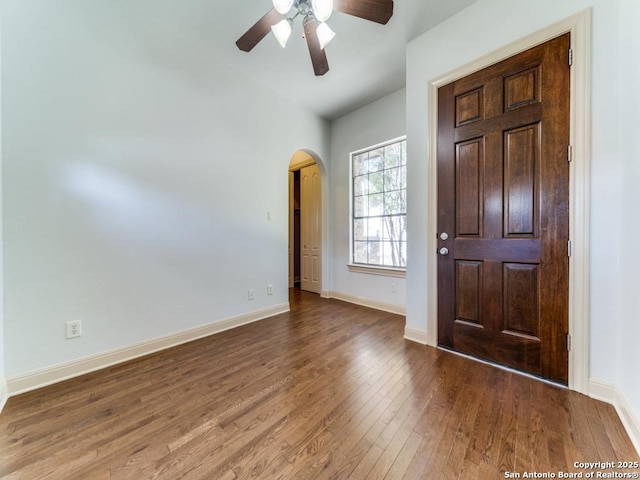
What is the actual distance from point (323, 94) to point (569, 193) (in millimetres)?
2779

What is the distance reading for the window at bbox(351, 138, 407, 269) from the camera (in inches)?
129

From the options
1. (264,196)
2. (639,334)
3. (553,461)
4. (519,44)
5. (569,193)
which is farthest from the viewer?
(264,196)

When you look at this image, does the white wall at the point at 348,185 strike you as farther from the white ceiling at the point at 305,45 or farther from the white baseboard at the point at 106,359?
the white baseboard at the point at 106,359

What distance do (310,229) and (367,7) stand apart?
3.23m

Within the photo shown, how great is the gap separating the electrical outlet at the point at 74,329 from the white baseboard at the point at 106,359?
189mm

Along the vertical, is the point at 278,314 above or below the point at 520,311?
below

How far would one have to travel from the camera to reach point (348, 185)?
3770mm

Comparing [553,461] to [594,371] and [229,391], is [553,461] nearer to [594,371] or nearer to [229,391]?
[594,371]

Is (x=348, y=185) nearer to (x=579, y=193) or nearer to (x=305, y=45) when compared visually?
(x=305, y=45)

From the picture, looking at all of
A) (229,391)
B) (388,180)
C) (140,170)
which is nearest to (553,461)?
(229,391)

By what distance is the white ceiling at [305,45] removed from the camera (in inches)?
78.2

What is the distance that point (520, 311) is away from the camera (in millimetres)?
1774

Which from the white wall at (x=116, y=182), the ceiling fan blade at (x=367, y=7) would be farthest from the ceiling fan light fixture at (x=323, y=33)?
the white wall at (x=116, y=182)

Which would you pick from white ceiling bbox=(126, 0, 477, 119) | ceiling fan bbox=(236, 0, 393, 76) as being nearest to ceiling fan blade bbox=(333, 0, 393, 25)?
ceiling fan bbox=(236, 0, 393, 76)
